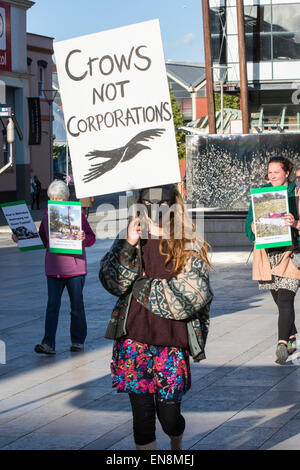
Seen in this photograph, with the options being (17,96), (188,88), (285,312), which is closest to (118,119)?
(285,312)

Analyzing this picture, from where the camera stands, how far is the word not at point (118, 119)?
4.86 meters

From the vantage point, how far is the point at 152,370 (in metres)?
4.68

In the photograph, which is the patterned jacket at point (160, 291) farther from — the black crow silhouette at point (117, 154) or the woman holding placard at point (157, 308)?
the black crow silhouette at point (117, 154)

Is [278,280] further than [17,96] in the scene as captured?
No

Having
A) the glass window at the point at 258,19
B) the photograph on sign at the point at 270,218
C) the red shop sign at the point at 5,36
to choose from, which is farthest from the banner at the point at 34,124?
the photograph on sign at the point at 270,218

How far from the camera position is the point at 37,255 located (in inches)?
809

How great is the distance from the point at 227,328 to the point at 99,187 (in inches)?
213

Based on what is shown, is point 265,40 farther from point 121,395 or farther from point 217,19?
point 121,395

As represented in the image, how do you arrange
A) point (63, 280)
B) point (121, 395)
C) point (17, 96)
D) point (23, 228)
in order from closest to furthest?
point (121, 395) → point (23, 228) → point (63, 280) → point (17, 96)

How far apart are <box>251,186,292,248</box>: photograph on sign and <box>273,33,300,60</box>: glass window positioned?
33928mm

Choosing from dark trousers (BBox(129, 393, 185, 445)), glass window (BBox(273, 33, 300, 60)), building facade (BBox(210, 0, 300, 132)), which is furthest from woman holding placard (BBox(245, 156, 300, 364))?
glass window (BBox(273, 33, 300, 60))

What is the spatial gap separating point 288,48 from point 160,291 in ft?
123
